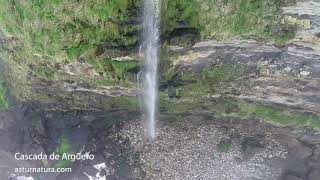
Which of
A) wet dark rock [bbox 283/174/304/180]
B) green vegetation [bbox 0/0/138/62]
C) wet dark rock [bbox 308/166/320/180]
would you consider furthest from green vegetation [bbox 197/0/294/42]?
wet dark rock [bbox 308/166/320/180]

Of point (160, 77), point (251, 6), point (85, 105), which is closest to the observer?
point (251, 6)

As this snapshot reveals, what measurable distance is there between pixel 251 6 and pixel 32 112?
10.3m

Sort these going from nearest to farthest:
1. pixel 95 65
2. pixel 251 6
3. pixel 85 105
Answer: pixel 251 6 → pixel 95 65 → pixel 85 105

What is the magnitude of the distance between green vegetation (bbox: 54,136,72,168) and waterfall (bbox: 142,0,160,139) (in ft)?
11.9

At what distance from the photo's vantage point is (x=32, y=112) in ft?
52.9

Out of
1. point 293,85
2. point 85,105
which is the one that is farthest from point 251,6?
point 85,105

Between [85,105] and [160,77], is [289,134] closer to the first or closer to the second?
[160,77]

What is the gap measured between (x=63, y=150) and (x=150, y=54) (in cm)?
645

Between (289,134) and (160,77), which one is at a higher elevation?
(160,77)

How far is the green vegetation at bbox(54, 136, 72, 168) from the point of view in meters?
16.0

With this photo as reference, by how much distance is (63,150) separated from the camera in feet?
52.6

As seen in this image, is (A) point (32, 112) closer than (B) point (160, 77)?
No

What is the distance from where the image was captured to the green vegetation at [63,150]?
1596 cm

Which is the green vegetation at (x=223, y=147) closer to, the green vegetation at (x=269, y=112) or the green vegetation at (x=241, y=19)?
the green vegetation at (x=269, y=112)
